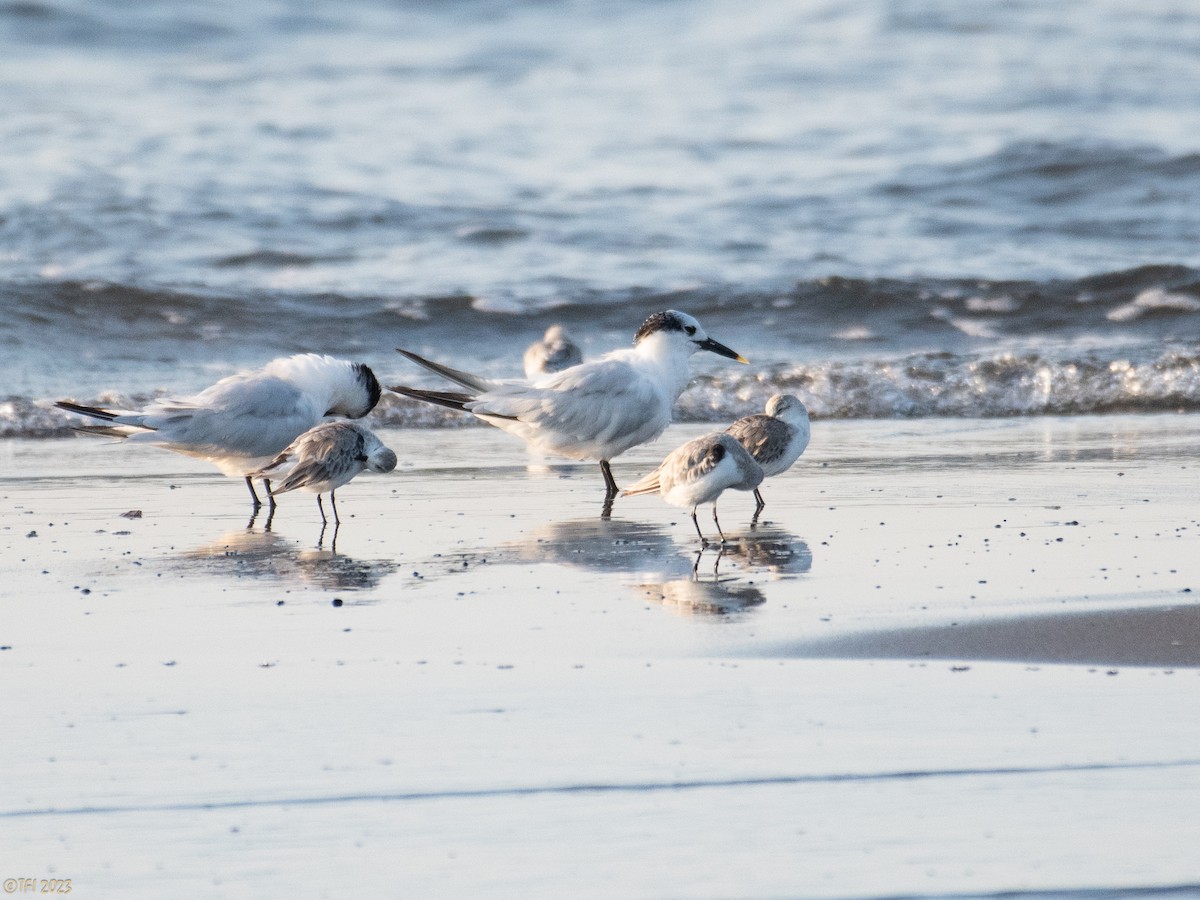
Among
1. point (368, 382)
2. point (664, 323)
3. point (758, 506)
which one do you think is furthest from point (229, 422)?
point (758, 506)

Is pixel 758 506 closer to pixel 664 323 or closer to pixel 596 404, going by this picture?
pixel 596 404

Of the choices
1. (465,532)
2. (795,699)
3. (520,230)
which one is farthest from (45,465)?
(520,230)

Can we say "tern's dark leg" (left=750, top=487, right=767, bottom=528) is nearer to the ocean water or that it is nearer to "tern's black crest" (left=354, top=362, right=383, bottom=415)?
"tern's black crest" (left=354, top=362, right=383, bottom=415)

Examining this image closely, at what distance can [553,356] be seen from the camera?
10.7 metres

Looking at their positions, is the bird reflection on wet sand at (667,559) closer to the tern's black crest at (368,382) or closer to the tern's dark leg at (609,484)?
the tern's dark leg at (609,484)

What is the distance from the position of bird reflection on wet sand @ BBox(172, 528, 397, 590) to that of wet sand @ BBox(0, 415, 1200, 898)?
0.02 m

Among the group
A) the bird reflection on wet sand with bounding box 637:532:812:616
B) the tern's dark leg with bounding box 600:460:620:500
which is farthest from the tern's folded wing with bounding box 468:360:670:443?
the bird reflection on wet sand with bounding box 637:532:812:616

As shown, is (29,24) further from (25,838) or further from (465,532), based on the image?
(25,838)

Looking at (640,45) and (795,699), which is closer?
(795,699)

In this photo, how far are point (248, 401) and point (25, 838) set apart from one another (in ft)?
13.4

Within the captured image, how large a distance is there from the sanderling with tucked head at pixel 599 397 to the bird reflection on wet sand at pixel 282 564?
146cm

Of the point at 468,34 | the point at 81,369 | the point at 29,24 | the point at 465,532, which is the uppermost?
the point at 468,34

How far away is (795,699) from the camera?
12.4 feet

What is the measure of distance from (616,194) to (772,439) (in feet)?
33.6
